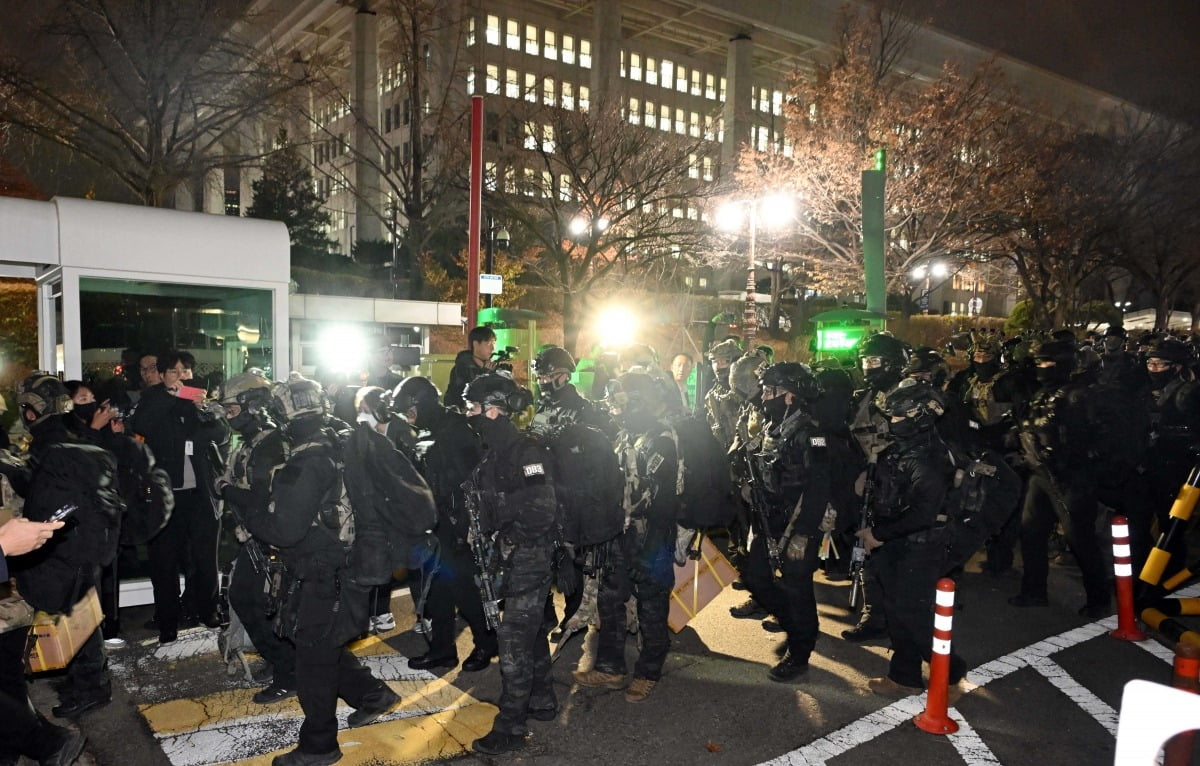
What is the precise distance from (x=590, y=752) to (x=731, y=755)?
2.54 feet

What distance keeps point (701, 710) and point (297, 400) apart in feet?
9.95

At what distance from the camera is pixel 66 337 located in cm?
657

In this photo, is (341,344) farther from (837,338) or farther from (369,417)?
(369,417)

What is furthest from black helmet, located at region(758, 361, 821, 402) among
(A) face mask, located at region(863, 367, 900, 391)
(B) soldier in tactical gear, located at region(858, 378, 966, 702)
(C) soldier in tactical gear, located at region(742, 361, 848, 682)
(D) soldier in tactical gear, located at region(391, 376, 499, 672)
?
(A) face mask, located at region(863, 367, 900, 391)

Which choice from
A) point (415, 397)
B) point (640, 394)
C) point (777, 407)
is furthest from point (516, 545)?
point (777, 407)

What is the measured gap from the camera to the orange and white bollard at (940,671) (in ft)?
14.2

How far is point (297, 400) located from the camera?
13.5ft

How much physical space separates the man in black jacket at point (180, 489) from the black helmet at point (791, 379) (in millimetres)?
4038

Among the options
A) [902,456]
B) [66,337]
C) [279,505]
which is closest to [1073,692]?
[902,456]

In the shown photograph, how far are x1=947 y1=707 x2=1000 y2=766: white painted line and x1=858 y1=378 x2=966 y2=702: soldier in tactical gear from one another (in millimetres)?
459

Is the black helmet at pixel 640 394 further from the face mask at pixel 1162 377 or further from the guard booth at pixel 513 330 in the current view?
the guard booth at pixel 513 330

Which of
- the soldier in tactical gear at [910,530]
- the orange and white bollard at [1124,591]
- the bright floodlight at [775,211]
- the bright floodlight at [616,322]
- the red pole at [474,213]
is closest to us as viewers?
the soldier in tactical gear at [910,530]

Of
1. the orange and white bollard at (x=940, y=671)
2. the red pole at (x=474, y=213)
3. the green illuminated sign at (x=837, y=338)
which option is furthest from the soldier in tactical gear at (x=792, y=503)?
the green illuminated sign at (x=837, y=338)

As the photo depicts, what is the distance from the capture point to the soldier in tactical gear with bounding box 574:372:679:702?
16.4 feet
